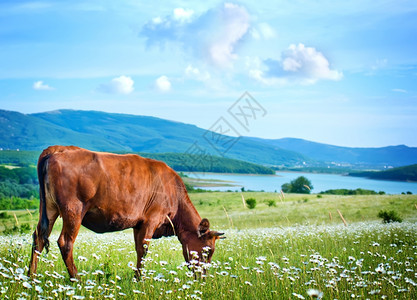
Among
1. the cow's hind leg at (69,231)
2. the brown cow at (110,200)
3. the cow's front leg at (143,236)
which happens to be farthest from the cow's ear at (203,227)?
the cow's hind leg at (69,231)

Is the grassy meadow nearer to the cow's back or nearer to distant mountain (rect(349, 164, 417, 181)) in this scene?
the cow's back

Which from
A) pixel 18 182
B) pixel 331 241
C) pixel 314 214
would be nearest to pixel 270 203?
pixel 314 214

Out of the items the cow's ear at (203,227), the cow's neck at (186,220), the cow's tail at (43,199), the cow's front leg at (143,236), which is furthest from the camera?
the cow's neck at (186,220)

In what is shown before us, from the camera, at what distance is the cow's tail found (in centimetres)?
758

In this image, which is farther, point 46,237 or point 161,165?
point 161,165

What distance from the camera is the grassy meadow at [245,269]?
6.18 m

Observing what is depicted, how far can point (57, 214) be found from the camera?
26.1 ft

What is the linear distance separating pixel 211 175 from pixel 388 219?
172628mm

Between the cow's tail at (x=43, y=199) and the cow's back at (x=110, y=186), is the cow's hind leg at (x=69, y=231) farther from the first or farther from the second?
the cow's tail at (x=43, y=199)

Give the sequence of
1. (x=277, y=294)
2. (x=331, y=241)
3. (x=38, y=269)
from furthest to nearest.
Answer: (x=331, y=241) < (x=38, y=269) < (x=277, y=294)

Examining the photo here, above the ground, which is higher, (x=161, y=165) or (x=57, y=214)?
(x=161, y=165)

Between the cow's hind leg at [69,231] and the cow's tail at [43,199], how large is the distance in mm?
374

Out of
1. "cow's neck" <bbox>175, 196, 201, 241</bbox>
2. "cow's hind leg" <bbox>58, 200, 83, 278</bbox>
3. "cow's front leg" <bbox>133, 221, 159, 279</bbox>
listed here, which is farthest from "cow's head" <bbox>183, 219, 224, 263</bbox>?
"cow's hind leg" <bbox>58, 200, 83, 278</bbox>

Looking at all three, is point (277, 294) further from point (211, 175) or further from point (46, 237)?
point (211, 175)
